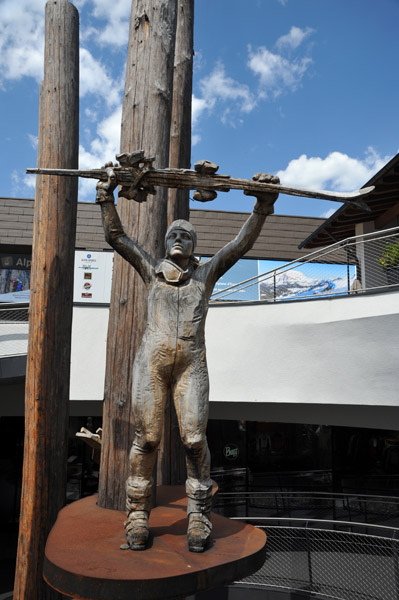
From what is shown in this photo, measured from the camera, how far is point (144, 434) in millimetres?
2416

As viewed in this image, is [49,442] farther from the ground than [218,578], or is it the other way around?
[49,442]

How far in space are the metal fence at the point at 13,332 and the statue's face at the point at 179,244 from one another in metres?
4.39

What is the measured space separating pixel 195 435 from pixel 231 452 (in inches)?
377

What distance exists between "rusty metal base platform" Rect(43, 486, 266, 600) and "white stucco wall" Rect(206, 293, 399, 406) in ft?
14.7

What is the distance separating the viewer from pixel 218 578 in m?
2.01

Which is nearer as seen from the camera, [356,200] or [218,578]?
[218,578]

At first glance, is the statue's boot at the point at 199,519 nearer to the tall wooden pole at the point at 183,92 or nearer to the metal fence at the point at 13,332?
the tall wooden pole at the point at 183,92

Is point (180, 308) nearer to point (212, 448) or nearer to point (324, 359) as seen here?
point (324, 359)

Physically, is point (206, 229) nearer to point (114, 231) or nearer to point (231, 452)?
point (231, 452)

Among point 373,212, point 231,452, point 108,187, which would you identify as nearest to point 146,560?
point 108,187

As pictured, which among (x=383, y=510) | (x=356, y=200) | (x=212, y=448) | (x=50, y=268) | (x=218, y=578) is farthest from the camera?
(x=212, y=448)

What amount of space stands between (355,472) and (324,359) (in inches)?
241

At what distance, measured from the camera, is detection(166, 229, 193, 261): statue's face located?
8.52 ft

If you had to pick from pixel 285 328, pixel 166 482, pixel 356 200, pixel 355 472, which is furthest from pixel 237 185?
pixel 355 472
